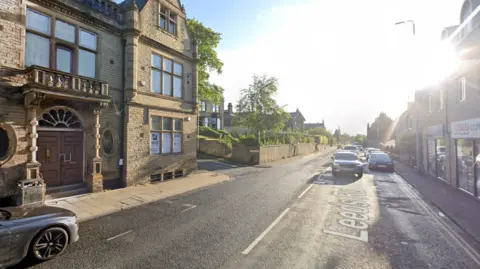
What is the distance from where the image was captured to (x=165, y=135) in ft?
48.0

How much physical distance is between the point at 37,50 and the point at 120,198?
6843 millimetres

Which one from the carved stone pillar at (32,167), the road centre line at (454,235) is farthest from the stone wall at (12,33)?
the road centre line at (454,235)

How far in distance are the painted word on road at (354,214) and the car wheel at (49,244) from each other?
6361 millimetres

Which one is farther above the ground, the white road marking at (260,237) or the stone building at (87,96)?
the stone building at (87,96)

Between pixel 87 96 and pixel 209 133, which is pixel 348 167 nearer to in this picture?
pixel 87 96

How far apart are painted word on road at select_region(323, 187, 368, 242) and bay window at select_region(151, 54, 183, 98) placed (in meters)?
11.4

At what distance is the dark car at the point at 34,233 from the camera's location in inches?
166

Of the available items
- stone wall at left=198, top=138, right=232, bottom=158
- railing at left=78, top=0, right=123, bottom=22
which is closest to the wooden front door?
railing at left=78, top=0, right=123, bottom=22

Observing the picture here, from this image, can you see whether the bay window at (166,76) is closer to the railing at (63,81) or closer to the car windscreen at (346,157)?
the railing at (63,81)

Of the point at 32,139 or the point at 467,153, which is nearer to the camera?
the point at 32,139

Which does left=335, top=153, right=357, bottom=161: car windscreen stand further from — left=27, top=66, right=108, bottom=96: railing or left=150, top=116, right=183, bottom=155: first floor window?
left=27, top=66, right=108, bottom=96: railing

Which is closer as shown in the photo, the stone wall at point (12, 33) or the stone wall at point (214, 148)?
the stone wall at point (12, 33)

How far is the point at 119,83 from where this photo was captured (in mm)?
12078

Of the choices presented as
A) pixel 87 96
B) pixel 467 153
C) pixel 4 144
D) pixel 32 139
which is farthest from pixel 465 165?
pixel 4 144
